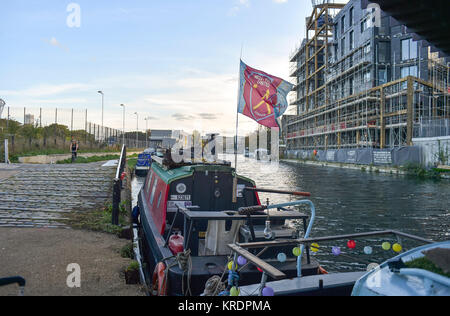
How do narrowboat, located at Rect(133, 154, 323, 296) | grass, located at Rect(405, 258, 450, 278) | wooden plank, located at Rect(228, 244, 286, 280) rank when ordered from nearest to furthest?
grass, located at Rect(405, 258, 450, 278) < wooden plank, located at Rect(228, 244, 286, 280) < narrowboat, located at Rect(133, 154, 323, 296)

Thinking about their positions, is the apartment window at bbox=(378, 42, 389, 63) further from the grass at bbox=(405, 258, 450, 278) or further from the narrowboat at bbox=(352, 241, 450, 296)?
the grass at bbox=(405, 258, 450, 278)

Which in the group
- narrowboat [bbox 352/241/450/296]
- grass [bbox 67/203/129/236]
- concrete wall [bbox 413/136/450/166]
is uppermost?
concrete wall [bbox 413/136/450/166]

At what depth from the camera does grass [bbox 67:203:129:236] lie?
884 cm

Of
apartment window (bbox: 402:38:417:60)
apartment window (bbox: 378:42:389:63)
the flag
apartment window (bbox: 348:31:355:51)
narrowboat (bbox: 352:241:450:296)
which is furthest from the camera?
apartment window (bbox: 348:31:355:51)

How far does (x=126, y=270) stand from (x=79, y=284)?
734mm

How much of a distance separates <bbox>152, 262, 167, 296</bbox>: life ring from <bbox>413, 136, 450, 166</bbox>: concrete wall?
29683mm

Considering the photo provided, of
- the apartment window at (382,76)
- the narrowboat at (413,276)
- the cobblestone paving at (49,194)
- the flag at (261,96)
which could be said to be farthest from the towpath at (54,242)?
the apartment window at (382,76)

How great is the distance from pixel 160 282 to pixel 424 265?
387cm

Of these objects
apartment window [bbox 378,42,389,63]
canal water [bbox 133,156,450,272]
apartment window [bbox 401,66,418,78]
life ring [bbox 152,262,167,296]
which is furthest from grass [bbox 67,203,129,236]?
apartment window [bbox 378,42,389,63]

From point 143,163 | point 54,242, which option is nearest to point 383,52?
point 143,163

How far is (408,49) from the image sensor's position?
138 ft

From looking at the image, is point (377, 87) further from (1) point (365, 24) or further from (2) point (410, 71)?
(1) point (365, 24)

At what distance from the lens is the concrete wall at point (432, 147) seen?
28.6 metres

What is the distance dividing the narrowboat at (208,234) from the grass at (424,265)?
4.07 ft
